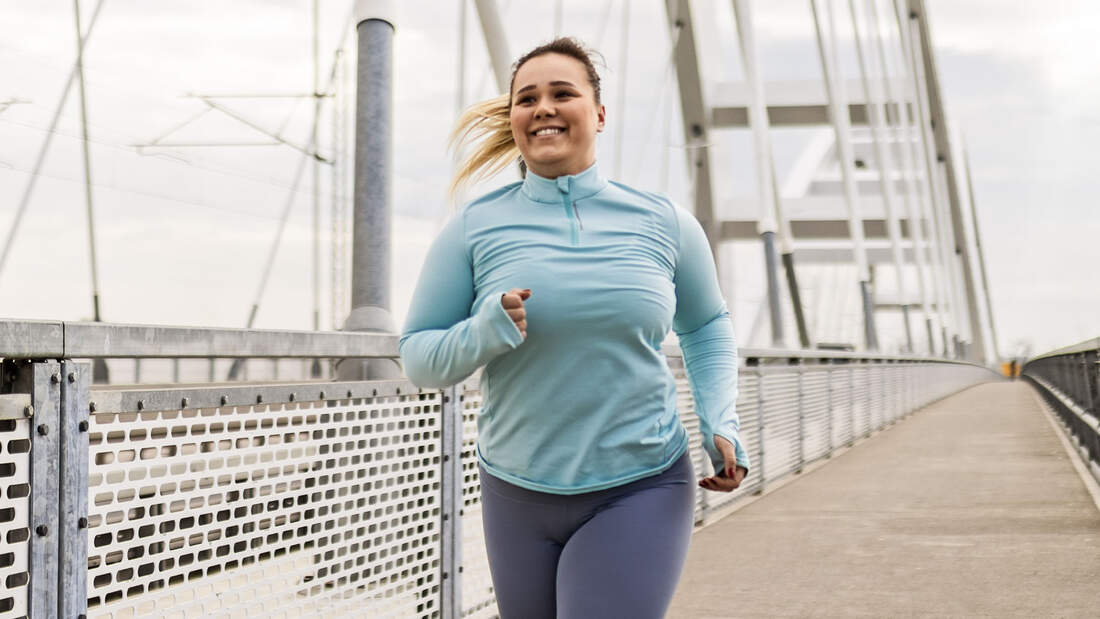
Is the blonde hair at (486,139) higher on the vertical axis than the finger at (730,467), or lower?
higher

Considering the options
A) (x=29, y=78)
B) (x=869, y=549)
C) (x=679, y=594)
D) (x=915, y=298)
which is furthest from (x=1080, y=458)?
(x=915, y=298)

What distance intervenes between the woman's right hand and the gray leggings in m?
0.34

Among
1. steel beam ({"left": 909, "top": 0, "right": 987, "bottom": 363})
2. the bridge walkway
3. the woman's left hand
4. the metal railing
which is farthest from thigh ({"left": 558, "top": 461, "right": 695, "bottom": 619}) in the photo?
steel beam ({"left": 909, "top": 0, "right": 987, "bottom": 363})

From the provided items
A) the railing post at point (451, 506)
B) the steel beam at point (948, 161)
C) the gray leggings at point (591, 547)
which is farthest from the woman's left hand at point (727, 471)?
the steel beam at point (948, 161)

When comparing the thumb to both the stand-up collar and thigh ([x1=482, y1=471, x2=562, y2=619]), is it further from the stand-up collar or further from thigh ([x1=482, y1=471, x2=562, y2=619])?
the stand-up collar

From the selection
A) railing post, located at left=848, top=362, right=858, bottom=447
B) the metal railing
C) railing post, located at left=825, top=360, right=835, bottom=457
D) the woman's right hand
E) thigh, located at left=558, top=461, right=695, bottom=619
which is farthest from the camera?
railing post, located at left=848, top=362, right=858, bottom=447

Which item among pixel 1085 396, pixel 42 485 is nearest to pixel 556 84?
pixel 42 485

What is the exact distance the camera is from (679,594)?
476cm

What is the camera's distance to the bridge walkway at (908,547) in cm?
452

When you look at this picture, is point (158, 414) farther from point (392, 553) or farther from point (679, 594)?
point (679, 594)

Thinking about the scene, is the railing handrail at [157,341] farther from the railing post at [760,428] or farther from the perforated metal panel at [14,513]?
the railing post at [760,428]

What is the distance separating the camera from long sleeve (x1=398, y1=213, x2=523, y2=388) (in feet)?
6.20

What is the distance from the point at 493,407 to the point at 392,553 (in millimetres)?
1457

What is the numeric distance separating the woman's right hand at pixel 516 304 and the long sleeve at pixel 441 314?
0.10 m
